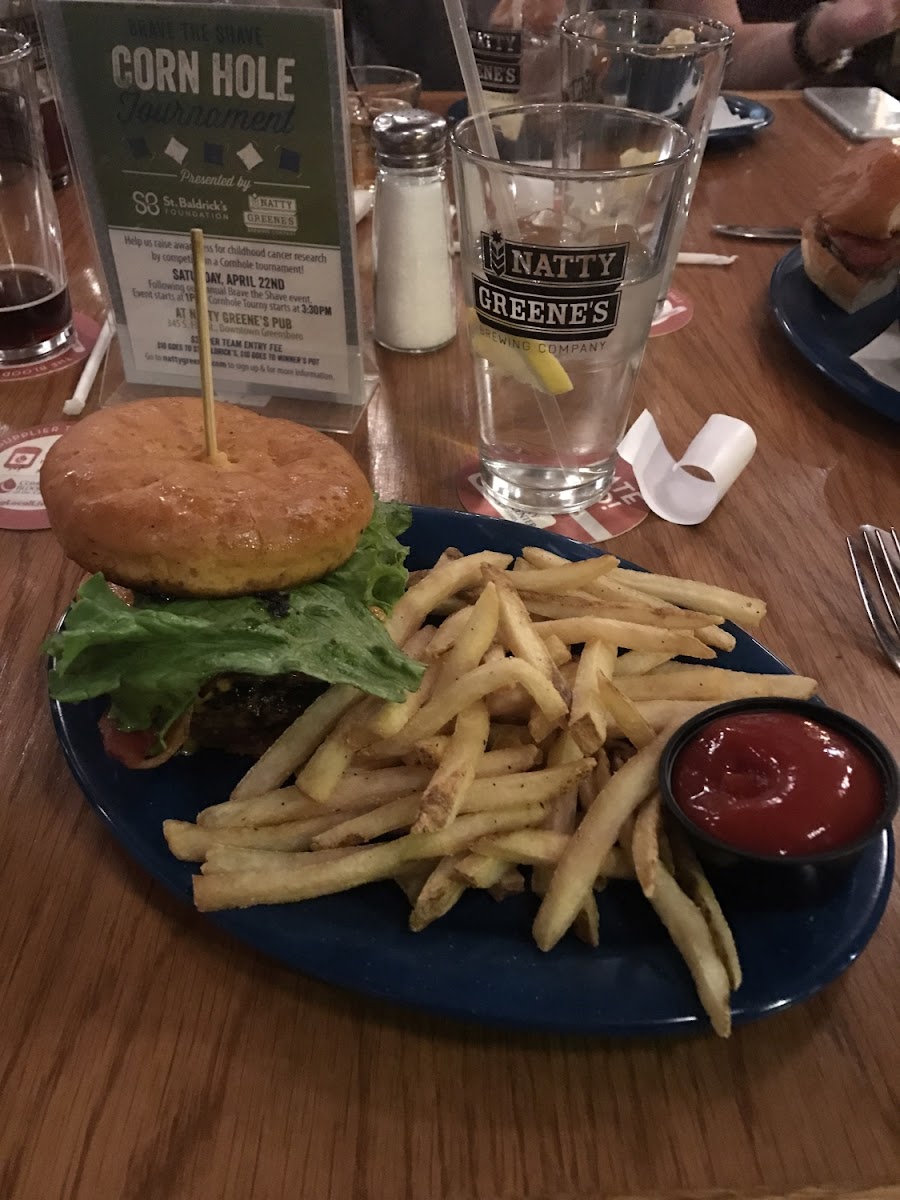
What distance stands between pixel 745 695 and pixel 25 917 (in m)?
0.90

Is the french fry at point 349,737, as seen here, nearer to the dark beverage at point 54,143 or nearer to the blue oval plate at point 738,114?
the dark beverage at point 54,143

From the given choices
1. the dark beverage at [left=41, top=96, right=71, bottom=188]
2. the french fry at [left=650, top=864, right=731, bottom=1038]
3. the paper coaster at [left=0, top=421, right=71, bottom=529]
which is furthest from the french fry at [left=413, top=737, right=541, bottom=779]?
the dark beverage at [left=41, top=96, right=71, bottom=188]

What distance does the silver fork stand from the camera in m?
1.42

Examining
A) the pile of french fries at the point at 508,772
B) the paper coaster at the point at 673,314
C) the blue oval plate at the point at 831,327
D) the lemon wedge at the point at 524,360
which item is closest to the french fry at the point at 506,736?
the pile of french fries at the point at 508,772

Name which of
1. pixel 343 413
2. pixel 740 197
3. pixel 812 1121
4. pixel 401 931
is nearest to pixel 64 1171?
pixel 401 931

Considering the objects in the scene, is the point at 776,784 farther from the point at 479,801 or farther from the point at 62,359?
the point at 62,359

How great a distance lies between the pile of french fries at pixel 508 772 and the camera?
0.96 m

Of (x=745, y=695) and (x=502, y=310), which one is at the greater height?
(x=502, y=310)

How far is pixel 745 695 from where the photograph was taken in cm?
114

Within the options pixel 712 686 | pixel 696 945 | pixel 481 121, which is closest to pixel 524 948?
pixel 696 945

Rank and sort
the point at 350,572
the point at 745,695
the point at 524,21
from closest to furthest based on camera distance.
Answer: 1. the point at 745,695
2. the point at 350,572
3. the point at 524,21

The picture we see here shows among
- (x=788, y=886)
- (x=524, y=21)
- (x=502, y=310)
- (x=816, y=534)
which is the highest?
(x=524, y=21)

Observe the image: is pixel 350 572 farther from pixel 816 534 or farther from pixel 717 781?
pixel 816 534

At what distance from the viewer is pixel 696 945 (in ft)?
2.94
